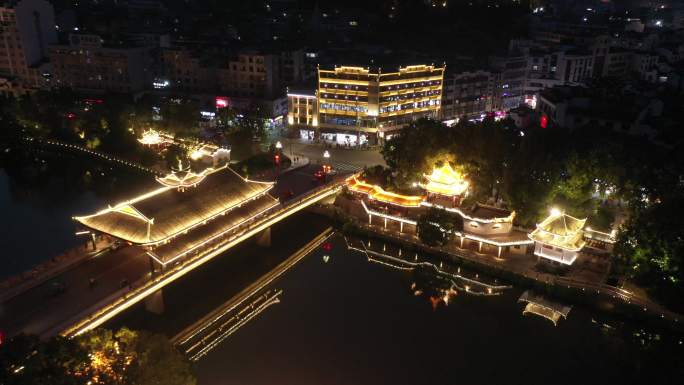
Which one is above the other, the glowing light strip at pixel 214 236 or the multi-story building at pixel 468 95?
the multi-story building at pixel 468 95

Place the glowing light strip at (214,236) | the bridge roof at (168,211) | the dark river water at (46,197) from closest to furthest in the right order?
the bridge roof at (168,211) → the glowing light strip at (214,236) → the dark river water at (46,197)

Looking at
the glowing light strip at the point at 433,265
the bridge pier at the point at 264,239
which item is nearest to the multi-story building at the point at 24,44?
the bridge pier at the point at 264,239

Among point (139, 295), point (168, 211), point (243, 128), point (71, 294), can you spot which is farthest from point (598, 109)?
point (71, 294)

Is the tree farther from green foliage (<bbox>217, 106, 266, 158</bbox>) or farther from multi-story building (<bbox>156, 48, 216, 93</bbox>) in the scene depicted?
multi-story building (<bbox>156, 48, 216, 93</bbox>)

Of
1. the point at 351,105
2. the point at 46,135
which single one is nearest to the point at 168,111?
the point at 46,135

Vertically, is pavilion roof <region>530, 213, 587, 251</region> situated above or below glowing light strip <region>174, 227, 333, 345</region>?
above

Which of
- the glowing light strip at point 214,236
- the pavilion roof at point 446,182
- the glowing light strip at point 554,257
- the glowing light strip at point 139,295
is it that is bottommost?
the glowing light strip at point 554,257

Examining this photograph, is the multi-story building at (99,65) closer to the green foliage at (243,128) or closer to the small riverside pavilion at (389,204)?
the green foliage at (243,128)

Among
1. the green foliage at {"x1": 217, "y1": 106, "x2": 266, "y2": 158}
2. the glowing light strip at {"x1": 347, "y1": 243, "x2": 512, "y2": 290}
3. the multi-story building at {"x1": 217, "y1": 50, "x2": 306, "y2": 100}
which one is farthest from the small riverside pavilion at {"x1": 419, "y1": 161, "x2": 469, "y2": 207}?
the multi-story building at {"x1": 217, "y1": 50, "x2": 306, "y2": 100}
